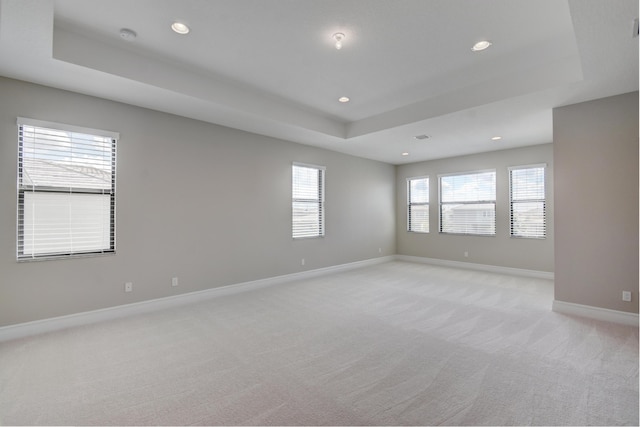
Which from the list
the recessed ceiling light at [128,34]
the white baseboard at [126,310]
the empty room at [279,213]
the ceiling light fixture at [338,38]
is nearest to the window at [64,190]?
the empty room at [279,213]

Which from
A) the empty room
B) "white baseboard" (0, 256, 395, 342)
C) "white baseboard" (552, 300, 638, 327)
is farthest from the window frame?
"white baseboard" (552, 300, 638, 327)

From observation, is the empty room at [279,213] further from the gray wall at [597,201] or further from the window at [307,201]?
the window at [307,201]

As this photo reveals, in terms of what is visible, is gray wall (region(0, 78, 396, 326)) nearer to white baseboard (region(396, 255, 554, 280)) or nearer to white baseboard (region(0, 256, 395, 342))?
white baseboard (region(0, 256, 395, 342))

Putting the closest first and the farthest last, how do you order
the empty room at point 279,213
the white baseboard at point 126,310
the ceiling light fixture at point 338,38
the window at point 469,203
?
the empty room at point 279,213 < the ceiling light fixture at point 338,38 < the white baseboard at point 126,310 < the window at point 469,203

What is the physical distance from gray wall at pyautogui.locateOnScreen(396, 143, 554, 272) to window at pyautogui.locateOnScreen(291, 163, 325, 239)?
295 centimetres

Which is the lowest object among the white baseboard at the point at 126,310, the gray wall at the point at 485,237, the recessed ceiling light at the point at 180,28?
the white baseboard at the point at 126,310

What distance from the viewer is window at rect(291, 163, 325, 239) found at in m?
5.88

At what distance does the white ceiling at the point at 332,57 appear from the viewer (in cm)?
241

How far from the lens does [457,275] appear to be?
610 centimetres

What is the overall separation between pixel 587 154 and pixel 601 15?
221 cm

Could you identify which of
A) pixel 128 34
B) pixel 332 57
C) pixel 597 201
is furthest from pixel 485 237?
pixel 128 34

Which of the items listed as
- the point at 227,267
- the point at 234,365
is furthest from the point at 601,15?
the point at 227,267

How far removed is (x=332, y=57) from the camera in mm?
3232

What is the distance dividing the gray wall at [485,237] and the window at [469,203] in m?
0.13
